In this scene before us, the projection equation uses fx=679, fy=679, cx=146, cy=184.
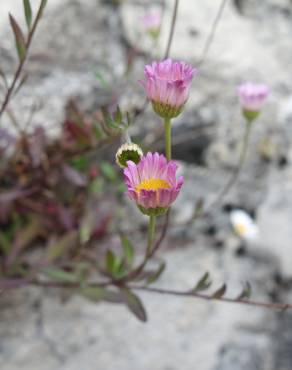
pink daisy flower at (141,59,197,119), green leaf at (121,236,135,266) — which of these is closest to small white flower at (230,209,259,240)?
green leaf at (121,236,135,266)

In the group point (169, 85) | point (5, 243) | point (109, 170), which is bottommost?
point (5, 243)

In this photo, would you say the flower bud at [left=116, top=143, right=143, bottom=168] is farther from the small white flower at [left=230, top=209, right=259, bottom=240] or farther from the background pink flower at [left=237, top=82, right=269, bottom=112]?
the small white flower at [left=230, top=209, right=259, bottom=240]

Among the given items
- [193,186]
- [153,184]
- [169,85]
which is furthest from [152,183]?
[193,186]

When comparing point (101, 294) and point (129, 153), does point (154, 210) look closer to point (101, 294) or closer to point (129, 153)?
point (129, 153)

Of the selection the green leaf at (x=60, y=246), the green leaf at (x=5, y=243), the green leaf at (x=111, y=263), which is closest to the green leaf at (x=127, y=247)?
the green leaf at (x=111, y=263)

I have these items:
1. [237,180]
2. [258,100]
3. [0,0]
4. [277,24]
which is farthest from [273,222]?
[0,0]

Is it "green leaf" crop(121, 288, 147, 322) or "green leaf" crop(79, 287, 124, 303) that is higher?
"green leaf" crop(121, 288, 147, 322)

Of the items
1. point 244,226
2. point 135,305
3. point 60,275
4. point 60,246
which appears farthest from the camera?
point 244,226
